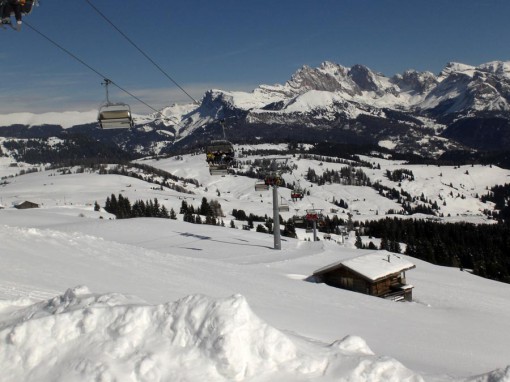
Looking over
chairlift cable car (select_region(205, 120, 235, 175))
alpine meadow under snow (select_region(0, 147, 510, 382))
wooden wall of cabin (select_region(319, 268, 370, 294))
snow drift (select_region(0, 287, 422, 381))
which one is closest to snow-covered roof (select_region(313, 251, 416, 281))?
wooden wall of cabin (select_region(319, 268, 370, 294))

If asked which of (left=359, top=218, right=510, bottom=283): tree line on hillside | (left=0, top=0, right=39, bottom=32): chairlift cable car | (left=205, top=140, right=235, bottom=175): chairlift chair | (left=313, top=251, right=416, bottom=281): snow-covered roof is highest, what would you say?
(left=0, top=0, right=39, bottom=32): chairlift cable car

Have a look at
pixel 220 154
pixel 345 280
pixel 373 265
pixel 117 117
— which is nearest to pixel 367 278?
pixel 345 280

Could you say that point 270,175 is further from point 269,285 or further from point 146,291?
point 146,291

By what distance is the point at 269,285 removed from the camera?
25.2 m

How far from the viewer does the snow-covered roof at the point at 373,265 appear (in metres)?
32.2

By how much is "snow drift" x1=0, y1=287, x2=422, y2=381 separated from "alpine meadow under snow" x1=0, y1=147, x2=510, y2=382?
0.02 m

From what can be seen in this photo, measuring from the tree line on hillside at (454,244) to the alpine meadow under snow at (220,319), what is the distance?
1499 inches

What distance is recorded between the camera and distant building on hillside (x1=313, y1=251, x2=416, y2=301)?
106 ft

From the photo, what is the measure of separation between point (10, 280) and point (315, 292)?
48.7 feet

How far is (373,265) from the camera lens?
112 feet

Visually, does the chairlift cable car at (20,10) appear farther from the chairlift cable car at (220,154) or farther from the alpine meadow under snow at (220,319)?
the chairlift cable car at (220,154)

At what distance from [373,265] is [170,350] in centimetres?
2860

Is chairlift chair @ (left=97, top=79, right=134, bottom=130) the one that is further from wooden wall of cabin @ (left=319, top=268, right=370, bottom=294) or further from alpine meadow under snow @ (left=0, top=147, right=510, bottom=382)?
wooden wall of cabin @ (left=319, top=268, right=370, bottom=294)

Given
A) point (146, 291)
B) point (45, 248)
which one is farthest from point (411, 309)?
point (45, 248)
